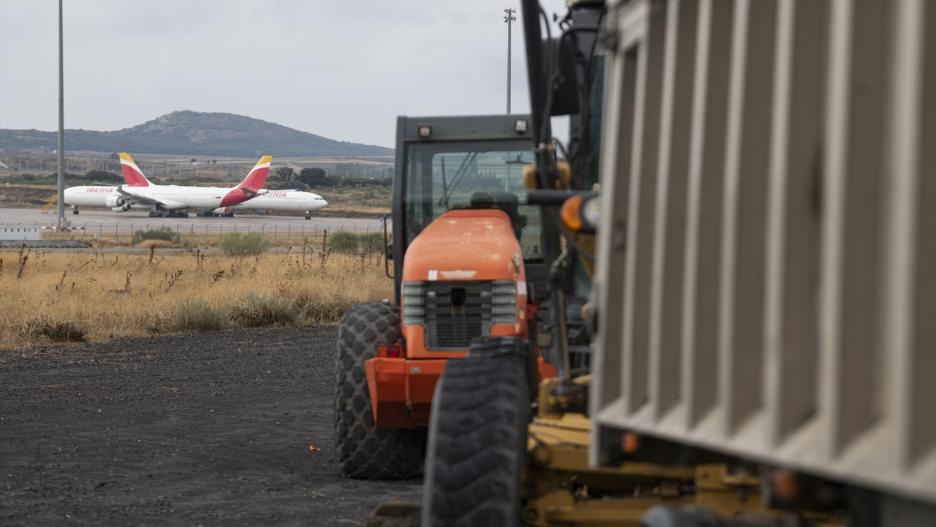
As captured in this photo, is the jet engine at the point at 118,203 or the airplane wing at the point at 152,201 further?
the jet engine at the point at 118,203

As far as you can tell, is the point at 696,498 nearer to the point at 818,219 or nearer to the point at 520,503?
the point at 520,503

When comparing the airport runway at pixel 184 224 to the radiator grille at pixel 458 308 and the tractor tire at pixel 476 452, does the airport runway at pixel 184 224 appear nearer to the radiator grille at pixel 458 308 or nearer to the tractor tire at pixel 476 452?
the radiator grille at pixel 458 308

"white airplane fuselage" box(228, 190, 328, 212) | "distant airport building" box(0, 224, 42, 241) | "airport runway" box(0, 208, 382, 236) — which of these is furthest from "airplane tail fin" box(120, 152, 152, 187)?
"distant airport building" box(0, 224, 42, 241)

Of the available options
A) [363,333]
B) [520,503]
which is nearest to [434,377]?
[363,333]

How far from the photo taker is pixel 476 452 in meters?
6.38

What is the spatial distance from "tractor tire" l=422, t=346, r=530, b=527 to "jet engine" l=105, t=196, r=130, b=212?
112 metres

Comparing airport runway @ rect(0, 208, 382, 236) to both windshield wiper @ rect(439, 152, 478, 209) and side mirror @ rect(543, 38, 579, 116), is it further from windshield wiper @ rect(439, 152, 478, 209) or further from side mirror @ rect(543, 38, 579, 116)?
side mirror @ rect(543, 38, 579, 116)

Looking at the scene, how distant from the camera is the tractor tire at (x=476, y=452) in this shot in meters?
6.22

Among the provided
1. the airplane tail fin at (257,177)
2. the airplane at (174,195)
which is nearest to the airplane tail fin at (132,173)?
the airplane at (174,195)

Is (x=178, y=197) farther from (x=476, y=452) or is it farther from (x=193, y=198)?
(x=476, y=452)

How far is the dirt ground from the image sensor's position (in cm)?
1025

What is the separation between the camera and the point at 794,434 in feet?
12.6

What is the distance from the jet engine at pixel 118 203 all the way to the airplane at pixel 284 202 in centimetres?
673

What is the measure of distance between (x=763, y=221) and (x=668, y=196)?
1.94 feet
